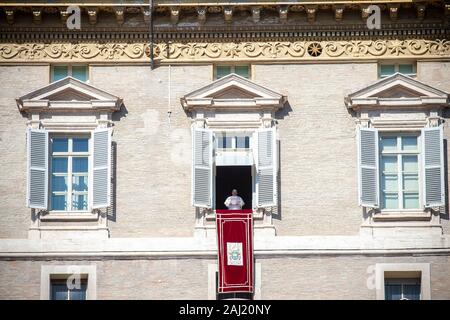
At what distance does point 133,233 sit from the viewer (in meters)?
61.4

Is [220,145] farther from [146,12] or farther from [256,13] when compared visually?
[146,12]

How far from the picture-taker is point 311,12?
62.4m

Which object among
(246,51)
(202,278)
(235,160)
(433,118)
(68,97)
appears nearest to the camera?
(202,278)

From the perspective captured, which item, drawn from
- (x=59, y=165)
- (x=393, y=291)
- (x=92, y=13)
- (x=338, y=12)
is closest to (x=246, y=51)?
(x=338, y=12)

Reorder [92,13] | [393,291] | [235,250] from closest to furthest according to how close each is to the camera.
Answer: [235,250], [393,291], [92,13]

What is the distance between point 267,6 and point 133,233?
725 cm

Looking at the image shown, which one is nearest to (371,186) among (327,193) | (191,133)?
(327,193)

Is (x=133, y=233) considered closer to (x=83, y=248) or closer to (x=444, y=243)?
(x=83, y=248)

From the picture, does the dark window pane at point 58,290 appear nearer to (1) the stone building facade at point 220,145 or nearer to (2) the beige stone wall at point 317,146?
(1) the stone building facade at point 220,145

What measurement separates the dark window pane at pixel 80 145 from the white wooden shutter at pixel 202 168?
2943 mm

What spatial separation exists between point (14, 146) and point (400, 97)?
10596mm

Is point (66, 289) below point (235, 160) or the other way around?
below

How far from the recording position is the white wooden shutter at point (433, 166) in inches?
2419
